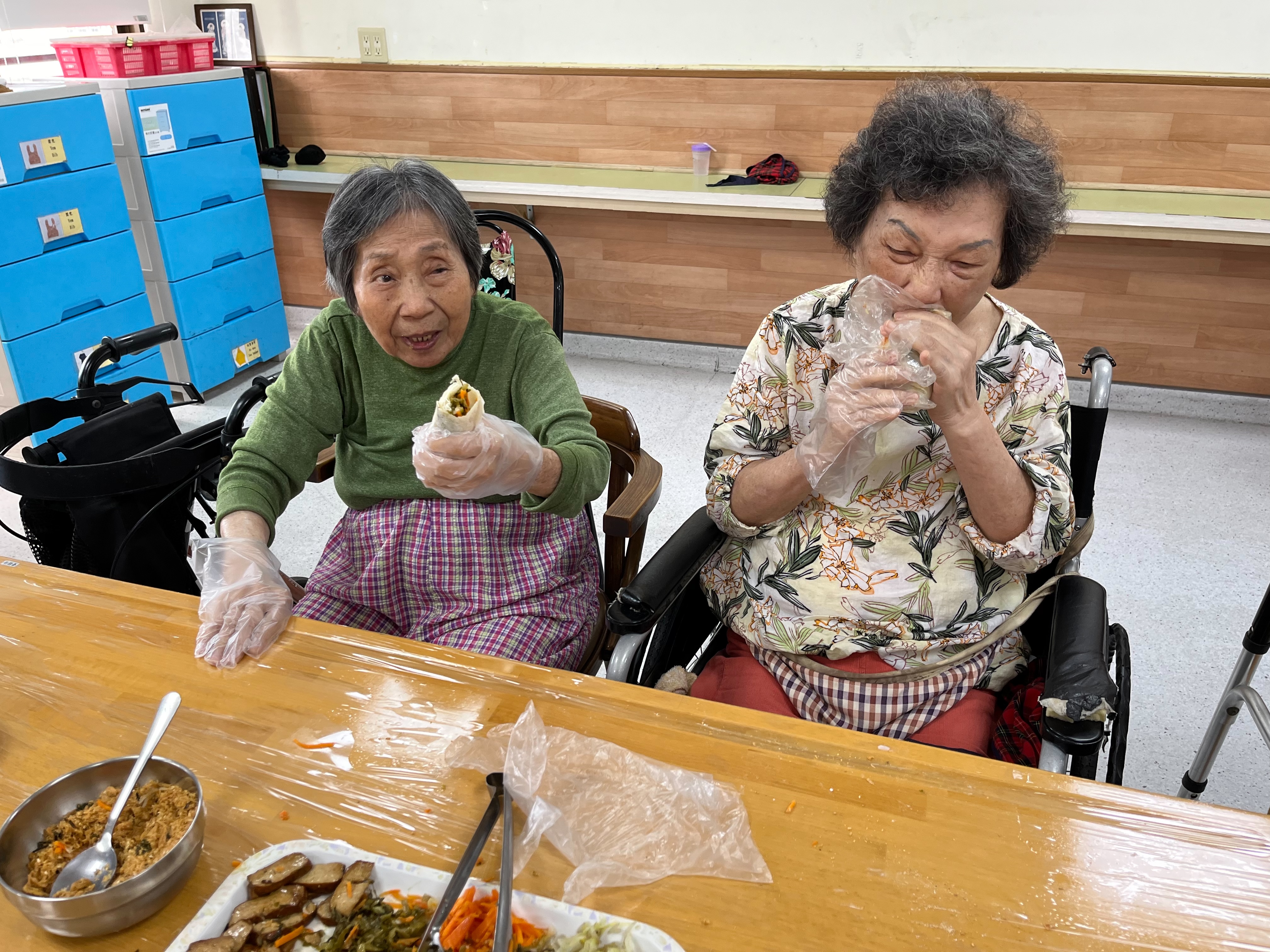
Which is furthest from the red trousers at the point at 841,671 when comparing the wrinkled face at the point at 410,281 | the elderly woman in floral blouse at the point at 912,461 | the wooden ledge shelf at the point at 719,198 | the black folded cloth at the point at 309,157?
the black folded cloth at the point at 309,157

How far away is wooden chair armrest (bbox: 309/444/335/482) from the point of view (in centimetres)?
164

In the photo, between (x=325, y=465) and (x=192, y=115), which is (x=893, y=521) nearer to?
(x=325, y=465)

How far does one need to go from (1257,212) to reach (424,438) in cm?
327

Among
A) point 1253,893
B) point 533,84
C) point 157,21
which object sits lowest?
point 1253,893

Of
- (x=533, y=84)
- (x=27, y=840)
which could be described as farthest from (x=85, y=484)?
(x=533, y=84)

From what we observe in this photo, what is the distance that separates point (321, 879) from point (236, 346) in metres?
3.86

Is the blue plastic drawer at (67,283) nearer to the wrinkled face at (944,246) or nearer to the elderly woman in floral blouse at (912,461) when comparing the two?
the elderly woman in floral blouse at (912,461)

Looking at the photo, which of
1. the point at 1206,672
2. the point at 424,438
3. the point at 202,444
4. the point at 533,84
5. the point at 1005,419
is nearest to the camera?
the point at 424,438

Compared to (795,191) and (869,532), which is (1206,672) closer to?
(869,532)

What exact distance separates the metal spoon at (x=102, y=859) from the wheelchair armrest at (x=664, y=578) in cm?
60

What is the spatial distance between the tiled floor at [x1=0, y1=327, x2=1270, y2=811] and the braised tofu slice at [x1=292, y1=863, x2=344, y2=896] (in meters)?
1.44

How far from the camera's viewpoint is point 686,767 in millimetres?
959

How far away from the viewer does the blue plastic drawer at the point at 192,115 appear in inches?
139

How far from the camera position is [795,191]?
3582mm
